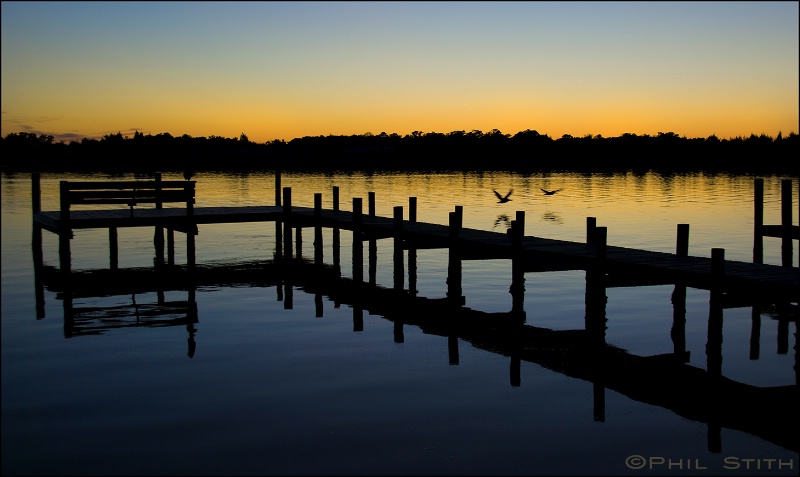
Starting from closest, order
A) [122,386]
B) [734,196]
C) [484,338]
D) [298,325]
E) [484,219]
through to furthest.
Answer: [122,386]
[484,338]
[298,325]
[484,219]
[734,196]

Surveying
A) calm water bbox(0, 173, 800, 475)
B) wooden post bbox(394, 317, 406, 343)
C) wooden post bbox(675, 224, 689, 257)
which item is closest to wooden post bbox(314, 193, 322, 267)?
calm water bbox(0, 173, 800, 475)

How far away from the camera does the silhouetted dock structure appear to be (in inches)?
492

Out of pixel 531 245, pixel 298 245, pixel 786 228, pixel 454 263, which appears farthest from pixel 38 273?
pixel 786 228

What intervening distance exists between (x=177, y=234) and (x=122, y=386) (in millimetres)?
26692

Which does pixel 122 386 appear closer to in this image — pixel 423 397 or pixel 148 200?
pixel 423 397

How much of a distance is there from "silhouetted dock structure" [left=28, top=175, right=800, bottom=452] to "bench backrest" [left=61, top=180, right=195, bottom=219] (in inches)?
2.8

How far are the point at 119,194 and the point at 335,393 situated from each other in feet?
48.2

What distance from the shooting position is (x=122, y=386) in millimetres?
12734

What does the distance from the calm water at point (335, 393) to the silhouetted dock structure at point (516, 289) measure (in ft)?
1.00

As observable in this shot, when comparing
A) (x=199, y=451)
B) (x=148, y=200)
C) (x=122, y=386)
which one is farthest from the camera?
(x=148, y=200)

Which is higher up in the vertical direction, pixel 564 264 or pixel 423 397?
pixel 564 264

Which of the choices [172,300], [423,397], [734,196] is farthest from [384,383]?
[734,196]

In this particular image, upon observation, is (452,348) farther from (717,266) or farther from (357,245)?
(357,245)

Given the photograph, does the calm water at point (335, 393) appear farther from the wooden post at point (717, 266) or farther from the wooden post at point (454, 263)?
the wooden post at point (717, 266)
